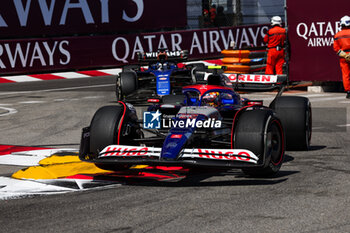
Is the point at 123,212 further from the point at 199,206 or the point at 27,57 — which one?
the point at 27,57

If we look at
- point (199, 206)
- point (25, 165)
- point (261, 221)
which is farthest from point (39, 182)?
point (261, 221)

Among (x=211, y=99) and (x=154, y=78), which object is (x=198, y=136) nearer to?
(x=211, y=99)

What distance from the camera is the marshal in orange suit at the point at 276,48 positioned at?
17.3m

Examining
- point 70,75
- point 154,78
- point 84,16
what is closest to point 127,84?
point 154,78

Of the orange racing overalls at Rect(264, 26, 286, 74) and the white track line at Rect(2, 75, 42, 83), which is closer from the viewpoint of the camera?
the orange racing overalls at Rect(264, 26, 286, 74)

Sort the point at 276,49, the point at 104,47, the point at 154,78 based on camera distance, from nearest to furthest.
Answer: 1. the point at 154,78
2. the point at 276,49
3. the point at 104,47

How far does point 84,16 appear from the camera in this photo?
73.9 feet

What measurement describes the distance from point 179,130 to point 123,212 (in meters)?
1.52

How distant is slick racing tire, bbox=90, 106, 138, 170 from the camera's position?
23.2 ft

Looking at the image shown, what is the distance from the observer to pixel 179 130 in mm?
6910

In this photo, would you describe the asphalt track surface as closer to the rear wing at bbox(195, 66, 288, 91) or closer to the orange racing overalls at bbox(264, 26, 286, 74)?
the rear wing at bbox(195, 66, 288, 91)

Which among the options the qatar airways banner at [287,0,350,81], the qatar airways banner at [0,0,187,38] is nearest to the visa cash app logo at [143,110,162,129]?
the qatar airways banner at [287,0,350,81]

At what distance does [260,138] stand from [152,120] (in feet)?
4.54

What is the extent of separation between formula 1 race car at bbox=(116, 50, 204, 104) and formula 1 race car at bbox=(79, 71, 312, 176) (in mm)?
5819
